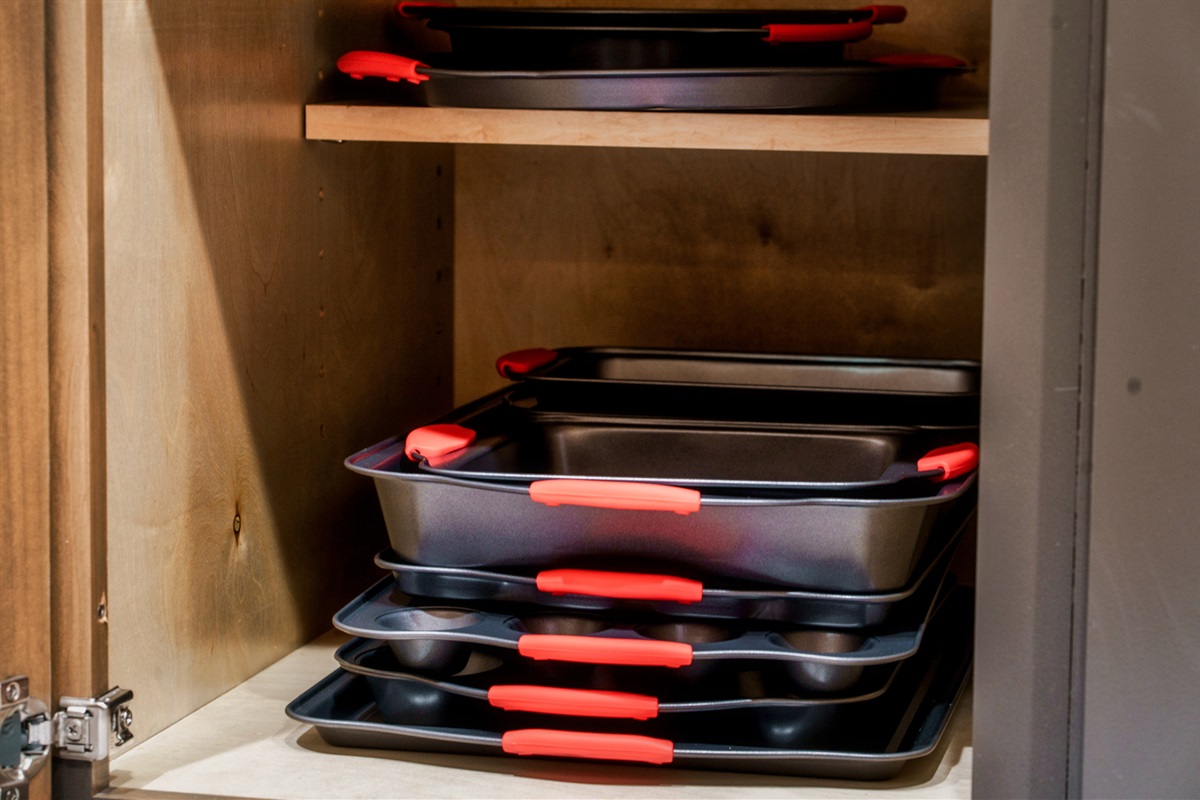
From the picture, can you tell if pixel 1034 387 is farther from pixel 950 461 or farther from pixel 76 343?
pixel 76 343

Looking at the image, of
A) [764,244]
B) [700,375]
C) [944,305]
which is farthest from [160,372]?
[944,305]

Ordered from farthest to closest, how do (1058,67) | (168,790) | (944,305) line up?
(944,305) → (168,790) → (1058,67)

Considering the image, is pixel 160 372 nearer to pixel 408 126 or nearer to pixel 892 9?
pixel 408 126

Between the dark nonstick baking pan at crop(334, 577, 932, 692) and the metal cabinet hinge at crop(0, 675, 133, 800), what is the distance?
157 millimetres

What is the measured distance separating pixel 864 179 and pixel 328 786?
0.79 meters

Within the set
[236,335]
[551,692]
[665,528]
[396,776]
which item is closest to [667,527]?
[665,528]

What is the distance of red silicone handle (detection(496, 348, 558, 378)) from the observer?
1215 mm

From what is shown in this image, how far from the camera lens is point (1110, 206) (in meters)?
0.76

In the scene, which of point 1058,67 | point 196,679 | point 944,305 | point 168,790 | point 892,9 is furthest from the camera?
point 944,305

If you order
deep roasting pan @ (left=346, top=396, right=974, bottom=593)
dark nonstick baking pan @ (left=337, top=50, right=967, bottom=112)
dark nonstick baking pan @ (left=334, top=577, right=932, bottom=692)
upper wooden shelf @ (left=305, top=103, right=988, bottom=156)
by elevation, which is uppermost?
dark nonstick baking pan @ (left=337, top=50, right=967, bottom=112)

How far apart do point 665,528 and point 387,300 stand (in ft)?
1.55

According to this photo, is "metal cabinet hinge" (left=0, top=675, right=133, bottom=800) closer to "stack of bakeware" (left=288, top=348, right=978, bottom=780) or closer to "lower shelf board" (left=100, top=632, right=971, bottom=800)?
"lower shelf board" (left=100, top=632, right=971, bottom=800)

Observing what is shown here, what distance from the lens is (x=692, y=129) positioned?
0.99 m

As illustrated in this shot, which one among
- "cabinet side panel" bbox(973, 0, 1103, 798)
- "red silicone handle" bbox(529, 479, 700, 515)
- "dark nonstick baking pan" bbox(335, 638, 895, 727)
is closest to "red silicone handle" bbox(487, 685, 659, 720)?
"dark nonstick baking pan" bbox(335, 638, 895, 727)
